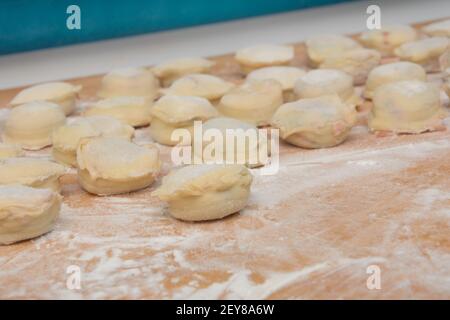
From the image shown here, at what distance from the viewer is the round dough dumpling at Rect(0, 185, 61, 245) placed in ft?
5.03

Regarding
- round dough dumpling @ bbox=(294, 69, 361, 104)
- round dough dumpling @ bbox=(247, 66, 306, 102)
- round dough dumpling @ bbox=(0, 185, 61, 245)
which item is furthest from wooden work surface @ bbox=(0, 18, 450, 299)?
round dough dumpling @ bbox=(247, 66, 306, 102)

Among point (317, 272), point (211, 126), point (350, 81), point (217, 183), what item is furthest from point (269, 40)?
point (317, 272)

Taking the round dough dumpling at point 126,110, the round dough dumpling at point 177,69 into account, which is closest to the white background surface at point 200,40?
the round dough dumpling at point 177,69

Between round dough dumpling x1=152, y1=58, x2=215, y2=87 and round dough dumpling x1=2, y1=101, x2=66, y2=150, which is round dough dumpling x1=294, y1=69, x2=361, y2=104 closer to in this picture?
round dough dumpling x1=152, y1=58, x2=215, y2=87

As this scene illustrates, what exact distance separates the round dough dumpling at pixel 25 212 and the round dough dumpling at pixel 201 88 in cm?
83

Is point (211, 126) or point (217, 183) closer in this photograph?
point (217, 183)

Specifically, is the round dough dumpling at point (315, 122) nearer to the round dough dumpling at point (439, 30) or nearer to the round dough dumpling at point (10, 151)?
the round dough dumpling at point (10, 151)

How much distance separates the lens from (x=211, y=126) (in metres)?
1.99

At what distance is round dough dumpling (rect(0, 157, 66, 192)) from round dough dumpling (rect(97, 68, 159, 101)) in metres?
0.77

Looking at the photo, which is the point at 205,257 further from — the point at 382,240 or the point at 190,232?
the point at 382,240

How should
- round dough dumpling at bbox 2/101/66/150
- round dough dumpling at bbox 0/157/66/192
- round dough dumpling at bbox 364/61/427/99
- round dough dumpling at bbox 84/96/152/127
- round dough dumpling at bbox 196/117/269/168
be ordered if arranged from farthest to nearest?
1. round dough dumpling at bbox 364/61/427/99
2. round dough dumpling at bbox 84/96/152/127
3. round dough dumpling at bbox 2/101/66/150
4. round dough dumpling at bbox 196/117/269/168
5. round dough dumpling at bbox 0/157/66/192

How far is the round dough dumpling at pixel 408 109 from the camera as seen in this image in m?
2.13

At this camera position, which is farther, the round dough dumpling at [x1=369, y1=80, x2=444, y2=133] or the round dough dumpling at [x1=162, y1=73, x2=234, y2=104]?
the round dough dumpling at [x1=162, y1=73, x2=234, y2=104]
